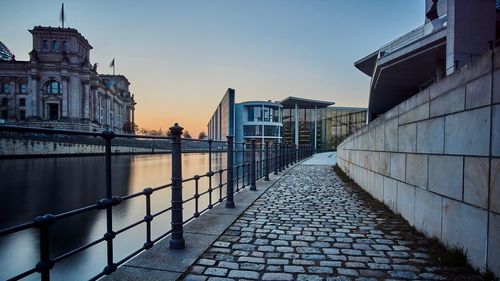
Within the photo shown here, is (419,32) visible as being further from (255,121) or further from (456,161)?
(255,121)

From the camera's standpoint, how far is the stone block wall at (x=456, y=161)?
122 inches

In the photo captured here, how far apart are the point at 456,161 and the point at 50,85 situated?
89.8m

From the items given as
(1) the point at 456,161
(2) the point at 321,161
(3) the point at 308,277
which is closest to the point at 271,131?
(2) the point at 321,161

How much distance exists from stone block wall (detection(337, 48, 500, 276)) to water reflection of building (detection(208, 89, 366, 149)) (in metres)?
70.4

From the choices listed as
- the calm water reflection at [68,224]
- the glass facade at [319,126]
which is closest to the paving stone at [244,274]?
the calm water reflection at [68,224]

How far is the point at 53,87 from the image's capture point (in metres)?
76.3

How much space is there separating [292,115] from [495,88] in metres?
85.9

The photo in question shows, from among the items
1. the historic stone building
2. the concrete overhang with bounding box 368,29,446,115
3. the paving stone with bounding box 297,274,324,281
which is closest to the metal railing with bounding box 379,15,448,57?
the concrete overhang with bounding box 368,29,446,115

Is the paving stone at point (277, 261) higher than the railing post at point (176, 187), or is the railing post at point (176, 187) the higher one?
the railing post at point (176, 187)

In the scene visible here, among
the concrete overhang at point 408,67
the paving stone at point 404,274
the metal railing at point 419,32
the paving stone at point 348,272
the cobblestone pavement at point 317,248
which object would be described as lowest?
the cobblestone pavement at point 317,248

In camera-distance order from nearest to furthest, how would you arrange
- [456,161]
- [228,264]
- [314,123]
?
[228,264], [456,161], [314,123]

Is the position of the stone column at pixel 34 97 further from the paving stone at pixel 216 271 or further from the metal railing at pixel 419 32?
the paving stone at pixel 216 271

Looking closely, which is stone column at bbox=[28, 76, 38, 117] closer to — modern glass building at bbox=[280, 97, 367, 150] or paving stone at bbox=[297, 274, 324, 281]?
modern glass building at bbox=[280, 97, 367, 150]

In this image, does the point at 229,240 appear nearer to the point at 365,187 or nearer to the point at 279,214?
the point at 279,214
